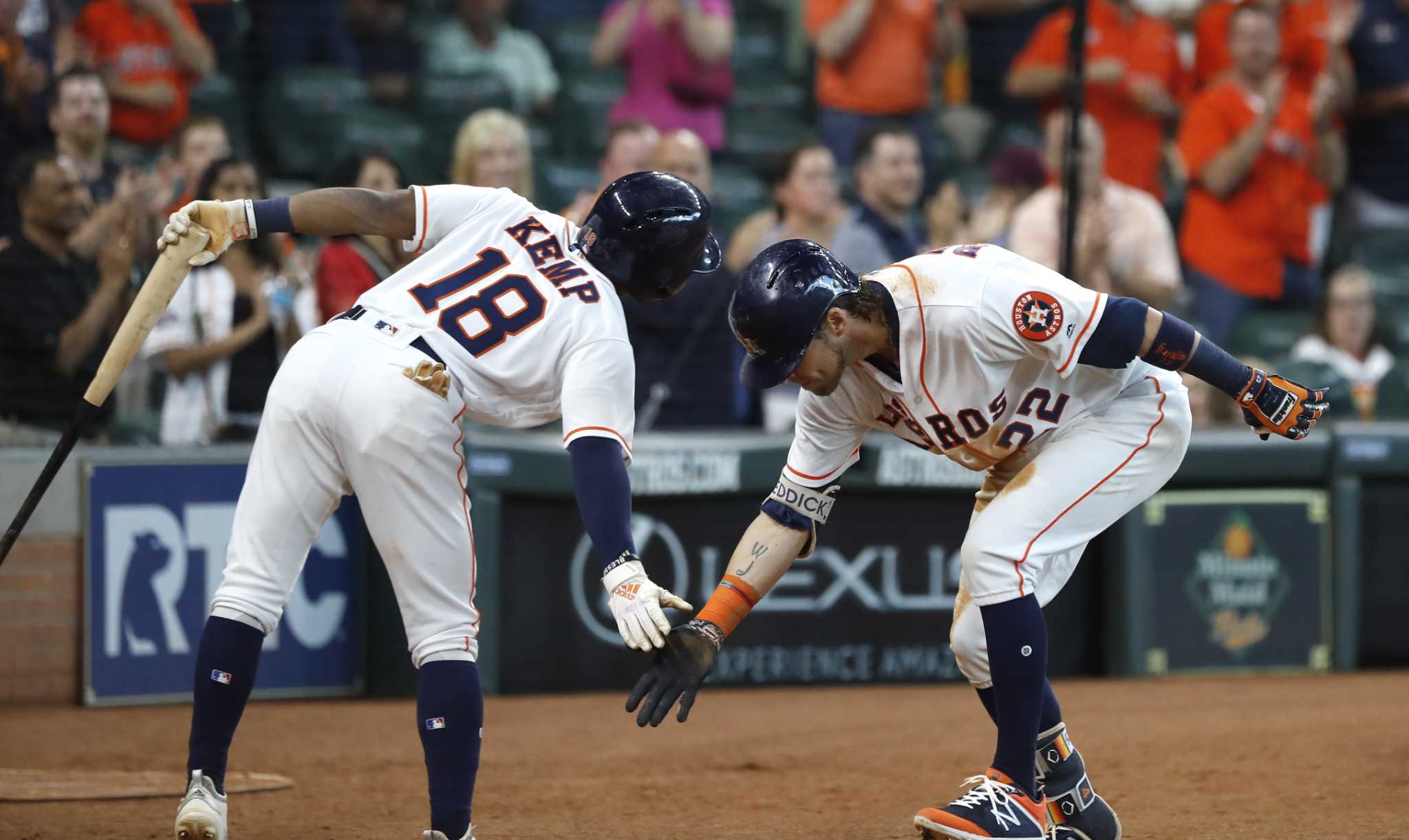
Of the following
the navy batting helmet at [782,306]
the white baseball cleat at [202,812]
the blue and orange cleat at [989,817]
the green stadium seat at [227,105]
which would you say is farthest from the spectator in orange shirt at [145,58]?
the blue and orange cleat at [989,817]

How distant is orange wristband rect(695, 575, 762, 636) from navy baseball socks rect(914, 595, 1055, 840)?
1.91 ft

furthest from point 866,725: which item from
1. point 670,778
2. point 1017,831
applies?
point 1017,831

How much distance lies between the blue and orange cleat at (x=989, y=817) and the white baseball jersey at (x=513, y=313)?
112 centimetres

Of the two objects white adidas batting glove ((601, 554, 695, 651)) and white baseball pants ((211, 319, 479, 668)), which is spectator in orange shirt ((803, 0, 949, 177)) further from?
white adidas batting glove ((601, 554, 695, 651))

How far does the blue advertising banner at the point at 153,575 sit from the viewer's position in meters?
6.73

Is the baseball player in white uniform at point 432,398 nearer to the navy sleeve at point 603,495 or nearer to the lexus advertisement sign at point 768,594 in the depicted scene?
the navy sleeve at point 603,495

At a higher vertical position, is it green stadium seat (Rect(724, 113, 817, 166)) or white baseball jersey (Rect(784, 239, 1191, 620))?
green stadium seat (Rect(724, 113, 817, 166))

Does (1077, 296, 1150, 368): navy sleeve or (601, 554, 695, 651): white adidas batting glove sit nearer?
(601, 554, 695, 651): white adidas batting glove

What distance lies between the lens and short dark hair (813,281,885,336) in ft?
13.3

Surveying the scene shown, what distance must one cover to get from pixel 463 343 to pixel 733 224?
551 cm

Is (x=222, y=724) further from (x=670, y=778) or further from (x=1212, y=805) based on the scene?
(x=1212, y=805)

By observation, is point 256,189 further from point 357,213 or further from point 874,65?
point 874,65

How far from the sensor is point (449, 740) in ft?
13.2

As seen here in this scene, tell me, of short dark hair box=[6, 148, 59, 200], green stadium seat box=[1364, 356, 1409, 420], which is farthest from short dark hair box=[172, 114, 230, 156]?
green stadium seat box=[1364, 356, 1409, 420]
